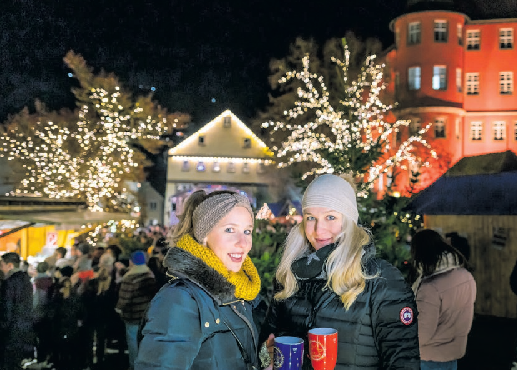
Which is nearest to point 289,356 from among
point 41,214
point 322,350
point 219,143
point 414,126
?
point 322,350

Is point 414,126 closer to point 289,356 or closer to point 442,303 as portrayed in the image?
point 442,303

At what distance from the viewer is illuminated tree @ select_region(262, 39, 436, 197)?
329 inches

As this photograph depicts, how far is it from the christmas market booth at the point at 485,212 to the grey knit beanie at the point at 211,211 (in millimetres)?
8838

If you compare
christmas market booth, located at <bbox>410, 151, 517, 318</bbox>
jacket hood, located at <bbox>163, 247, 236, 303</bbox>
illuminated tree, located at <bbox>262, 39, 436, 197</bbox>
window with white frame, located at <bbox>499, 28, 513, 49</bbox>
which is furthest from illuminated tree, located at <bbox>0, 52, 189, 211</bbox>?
window with white frame, located at <bbox>499, 28, 513, 49</bbox>

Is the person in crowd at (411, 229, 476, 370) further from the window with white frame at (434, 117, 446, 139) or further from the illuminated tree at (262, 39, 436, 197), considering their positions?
the window with white frame at (434, 117, 446, 139)

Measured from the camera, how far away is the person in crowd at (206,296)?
2.21 metres

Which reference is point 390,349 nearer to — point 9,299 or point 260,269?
point 260,269

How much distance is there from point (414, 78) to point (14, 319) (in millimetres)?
32352

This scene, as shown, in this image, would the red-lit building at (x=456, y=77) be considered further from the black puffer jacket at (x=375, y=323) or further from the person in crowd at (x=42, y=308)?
the black puffer jacket at (x=375, y=323)

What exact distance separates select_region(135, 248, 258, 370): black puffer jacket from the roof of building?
29.2ft

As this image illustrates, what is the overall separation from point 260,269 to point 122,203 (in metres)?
19.1

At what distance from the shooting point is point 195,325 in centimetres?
228

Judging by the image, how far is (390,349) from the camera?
246 centimetres

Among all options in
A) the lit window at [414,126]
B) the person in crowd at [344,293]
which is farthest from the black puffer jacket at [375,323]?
the lit window at [414,126]
